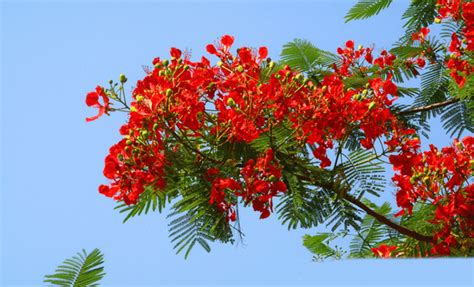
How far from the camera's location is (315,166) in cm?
272

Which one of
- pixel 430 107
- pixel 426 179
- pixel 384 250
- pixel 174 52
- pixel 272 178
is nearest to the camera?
pixel 272 178

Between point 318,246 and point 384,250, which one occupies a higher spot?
point 318,246

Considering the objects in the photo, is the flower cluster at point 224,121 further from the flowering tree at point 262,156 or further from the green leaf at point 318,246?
the green leaf at point 318,246

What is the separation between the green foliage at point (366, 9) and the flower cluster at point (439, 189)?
6.24ft

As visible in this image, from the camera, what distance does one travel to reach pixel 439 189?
3.13m

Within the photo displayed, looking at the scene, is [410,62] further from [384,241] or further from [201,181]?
[201,181]

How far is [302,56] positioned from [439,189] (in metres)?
1.39

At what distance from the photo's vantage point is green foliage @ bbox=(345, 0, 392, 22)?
4.83m

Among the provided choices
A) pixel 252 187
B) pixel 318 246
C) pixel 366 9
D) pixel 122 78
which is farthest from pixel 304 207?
pixel 366 9

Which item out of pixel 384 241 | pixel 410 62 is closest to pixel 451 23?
pixel 410 62

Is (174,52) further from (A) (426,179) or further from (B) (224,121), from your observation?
(A) (426,179)

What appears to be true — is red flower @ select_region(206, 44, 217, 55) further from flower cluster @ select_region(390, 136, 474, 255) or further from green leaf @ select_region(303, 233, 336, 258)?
green leaf @ select_region(303, 233, 336, 258)

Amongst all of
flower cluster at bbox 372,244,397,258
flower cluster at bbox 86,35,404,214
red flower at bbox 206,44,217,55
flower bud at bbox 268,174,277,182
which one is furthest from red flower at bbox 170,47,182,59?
flower cluster at bbox 372,244,397,258

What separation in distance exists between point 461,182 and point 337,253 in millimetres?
1444
